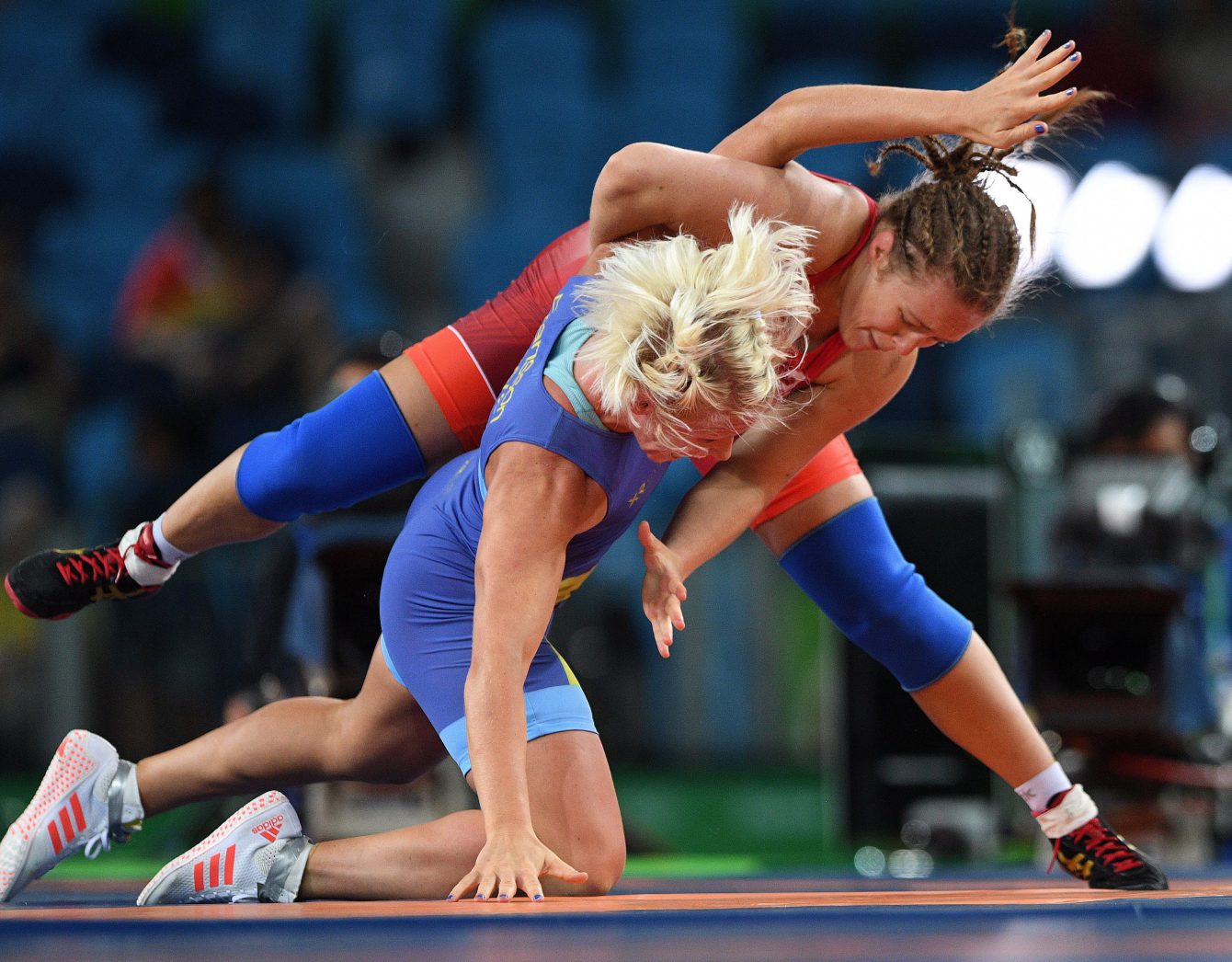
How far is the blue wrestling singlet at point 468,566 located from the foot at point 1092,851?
Answer: 80 centimetres

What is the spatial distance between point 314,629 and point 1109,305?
4008 mm

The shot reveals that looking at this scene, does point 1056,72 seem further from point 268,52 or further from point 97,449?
point 268,52

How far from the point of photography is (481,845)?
79.7 inches

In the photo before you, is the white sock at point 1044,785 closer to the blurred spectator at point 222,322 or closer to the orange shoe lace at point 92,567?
the orange shoe lace at point 92,567

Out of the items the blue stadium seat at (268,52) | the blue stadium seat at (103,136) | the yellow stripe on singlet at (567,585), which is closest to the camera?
the yellow stripe on singlet at (567,585)

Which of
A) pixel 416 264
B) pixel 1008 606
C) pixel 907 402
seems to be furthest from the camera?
pixel 416 264

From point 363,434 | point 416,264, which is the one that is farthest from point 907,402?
point 363,434

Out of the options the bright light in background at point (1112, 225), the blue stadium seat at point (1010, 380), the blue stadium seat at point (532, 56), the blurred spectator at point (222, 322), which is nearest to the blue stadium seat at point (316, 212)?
the blurred spectator at point (222, 322)

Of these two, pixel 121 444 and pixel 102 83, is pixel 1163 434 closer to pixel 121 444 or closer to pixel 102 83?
pixel 121 444

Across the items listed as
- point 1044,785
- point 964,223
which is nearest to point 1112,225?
point 1044,785

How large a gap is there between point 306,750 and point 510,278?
13.1 feet

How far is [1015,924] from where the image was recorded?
1538 millimetres

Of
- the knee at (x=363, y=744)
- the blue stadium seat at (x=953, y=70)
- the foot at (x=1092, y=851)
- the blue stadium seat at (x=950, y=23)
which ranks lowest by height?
the foot at (x=1092, y=851)

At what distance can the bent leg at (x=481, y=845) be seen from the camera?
203cm
